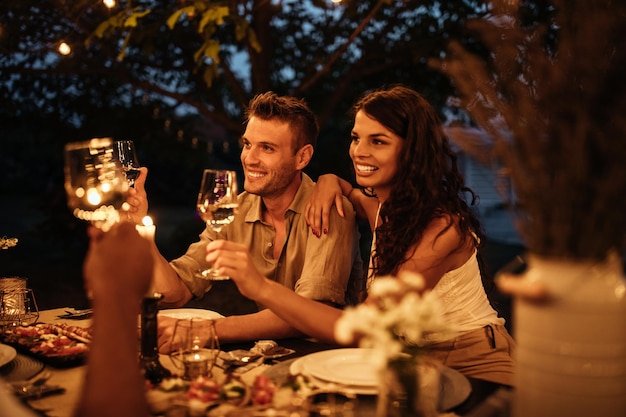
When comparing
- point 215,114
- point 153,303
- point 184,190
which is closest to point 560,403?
point 153,303

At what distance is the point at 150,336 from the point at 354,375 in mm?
555

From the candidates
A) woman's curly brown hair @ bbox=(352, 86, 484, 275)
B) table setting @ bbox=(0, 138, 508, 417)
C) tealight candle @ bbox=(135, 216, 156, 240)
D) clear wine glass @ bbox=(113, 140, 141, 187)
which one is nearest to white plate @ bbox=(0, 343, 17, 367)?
table setting @ bbox=(0, 138, 508, 417)

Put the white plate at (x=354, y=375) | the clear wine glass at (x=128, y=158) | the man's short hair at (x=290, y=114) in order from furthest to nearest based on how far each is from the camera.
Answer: the man's short hair at (x=290, y=114)
the clear wine glass at (x=128, y=158)
the white plate at (x=354, y=375)

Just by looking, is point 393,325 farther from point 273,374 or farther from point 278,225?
point 278,225

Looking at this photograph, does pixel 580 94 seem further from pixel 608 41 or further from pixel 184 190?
pixel 184 190

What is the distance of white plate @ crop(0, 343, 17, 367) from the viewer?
1.86m

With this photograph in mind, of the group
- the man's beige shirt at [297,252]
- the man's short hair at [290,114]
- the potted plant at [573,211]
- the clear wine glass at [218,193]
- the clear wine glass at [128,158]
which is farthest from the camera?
the man's short hair at [290,114]

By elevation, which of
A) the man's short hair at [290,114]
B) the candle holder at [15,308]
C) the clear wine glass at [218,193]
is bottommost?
the candle holder at [15,308]

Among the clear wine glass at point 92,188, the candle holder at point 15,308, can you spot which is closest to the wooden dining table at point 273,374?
the clear wine glass at point 92,188

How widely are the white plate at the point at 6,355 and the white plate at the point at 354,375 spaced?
752 mm

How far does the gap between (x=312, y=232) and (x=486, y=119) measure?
1589 millimetres

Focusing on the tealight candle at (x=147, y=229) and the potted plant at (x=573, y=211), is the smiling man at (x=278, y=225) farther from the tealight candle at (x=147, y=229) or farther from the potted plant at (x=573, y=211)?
the potted plant at (x=573, y=211)

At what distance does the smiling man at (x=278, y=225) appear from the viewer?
9.17ft

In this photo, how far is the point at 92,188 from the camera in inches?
67.6
